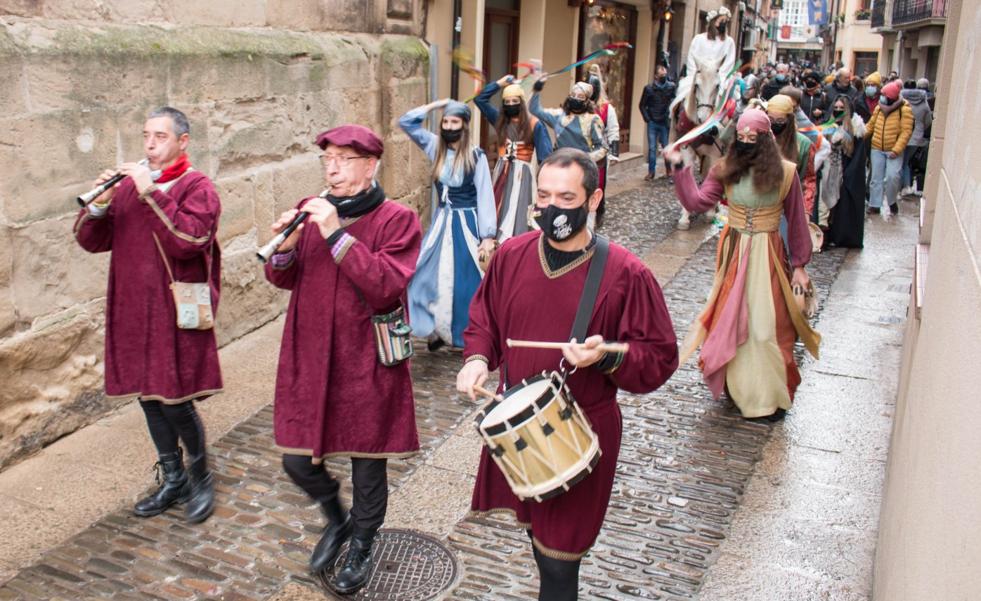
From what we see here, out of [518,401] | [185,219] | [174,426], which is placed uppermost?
[185,219]

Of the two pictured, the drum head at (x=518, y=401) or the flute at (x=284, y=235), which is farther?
the flute at (x=284, y=235)

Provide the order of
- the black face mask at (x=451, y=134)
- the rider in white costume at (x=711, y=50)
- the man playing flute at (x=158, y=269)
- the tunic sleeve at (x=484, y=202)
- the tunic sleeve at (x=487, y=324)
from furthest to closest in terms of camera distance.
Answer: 1. the rider in white costume at (x=711, y=50)
2. the tunic sleeve at (x=484, y=202)
3. the black face mask at (x=451, y=134)
4. the man playing flute at (x=158, y=269)
5. the tunic sleeve at (x=487, y=324)

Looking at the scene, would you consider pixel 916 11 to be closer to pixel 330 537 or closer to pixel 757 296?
pixel 757 296

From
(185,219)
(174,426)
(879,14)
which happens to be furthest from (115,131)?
(879,14)

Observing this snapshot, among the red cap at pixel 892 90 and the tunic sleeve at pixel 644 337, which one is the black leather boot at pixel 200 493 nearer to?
the tunic sleeve at pixel 644 337

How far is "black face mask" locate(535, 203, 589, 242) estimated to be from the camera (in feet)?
9.93

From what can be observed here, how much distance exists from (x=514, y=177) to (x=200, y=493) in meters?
3.77

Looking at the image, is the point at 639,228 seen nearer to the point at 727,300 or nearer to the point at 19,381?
the point at 727,300

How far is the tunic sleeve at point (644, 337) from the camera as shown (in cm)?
301

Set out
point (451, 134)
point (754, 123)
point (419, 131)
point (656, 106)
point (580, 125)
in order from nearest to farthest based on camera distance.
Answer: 1. point (754, 123)
2. point (451, 134)
3. point (419, 131)
4. point (580, 125)
5. point (656, 106)

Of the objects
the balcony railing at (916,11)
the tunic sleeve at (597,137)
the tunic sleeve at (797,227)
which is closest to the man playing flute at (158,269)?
the tunic sleeve at (797,227)

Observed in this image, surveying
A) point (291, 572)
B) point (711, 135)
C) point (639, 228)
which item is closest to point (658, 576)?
point (291, 572)

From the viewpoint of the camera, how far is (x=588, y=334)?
9.97 ft

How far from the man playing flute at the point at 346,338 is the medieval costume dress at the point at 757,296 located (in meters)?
2.49
